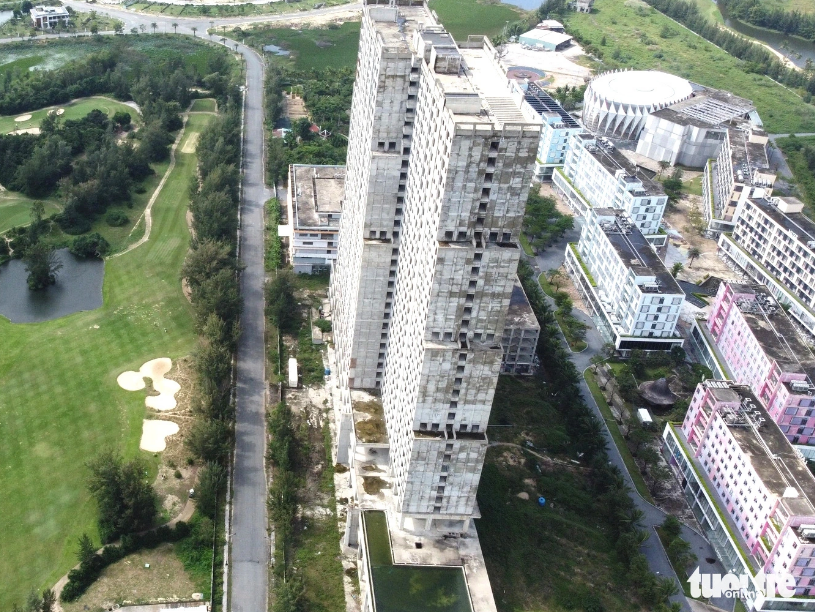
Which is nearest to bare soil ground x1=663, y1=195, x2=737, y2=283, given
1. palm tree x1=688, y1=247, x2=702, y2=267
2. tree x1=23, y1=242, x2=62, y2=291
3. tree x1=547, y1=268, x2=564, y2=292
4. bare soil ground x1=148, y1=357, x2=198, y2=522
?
palm tree x1=688, y1=247, x2=702, y2=267

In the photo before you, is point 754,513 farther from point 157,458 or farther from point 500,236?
point 157,458

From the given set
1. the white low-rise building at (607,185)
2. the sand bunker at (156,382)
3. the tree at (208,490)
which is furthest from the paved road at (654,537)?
the sand bunker at (156,382)

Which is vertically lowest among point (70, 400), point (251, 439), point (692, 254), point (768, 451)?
point (70, 400)

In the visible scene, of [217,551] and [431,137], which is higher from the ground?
[431,137]

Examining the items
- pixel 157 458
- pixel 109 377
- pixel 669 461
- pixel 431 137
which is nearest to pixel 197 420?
pixel 157 458

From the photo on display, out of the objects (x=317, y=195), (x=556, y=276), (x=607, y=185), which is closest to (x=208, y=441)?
(x=317, y=195)

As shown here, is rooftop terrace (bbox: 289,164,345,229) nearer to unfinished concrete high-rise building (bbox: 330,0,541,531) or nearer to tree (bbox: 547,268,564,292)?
unfinished concrete high-rise building (bbox: 330,0,541,531)

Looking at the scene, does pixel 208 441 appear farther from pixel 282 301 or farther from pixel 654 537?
pixel 654 537
